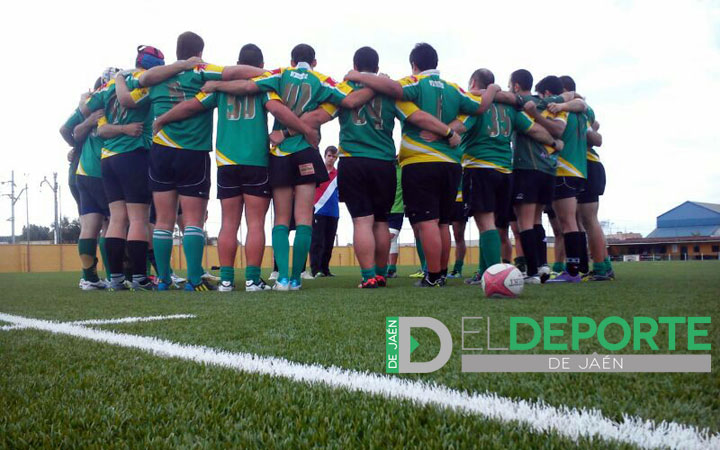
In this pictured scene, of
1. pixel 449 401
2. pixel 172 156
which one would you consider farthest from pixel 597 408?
pixel 172 156

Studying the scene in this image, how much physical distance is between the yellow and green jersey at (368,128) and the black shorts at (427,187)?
322 mm

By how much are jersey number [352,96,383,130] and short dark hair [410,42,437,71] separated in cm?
60

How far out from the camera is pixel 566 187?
5.88 meters

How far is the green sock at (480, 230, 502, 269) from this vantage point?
5.25 meters

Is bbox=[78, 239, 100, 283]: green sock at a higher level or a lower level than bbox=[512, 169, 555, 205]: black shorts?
lower

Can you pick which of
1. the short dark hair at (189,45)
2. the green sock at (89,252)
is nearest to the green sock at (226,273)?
the green sock at (89,252)

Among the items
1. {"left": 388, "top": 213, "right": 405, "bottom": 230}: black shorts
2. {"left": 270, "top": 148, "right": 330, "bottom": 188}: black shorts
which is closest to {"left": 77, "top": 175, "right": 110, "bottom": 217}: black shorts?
{"left": 270, "top": 148, "right": 330, "bottom": 188}: black shorts

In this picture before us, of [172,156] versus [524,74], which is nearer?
[172,156]

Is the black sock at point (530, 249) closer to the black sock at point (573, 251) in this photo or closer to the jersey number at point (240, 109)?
the black sock at point (573, 251)

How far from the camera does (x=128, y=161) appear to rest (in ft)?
17.2

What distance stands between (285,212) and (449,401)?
362cm

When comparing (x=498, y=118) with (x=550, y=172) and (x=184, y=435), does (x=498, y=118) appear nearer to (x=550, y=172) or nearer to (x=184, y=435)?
(x=550, y=172)

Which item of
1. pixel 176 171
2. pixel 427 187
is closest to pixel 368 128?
pixel 427 187

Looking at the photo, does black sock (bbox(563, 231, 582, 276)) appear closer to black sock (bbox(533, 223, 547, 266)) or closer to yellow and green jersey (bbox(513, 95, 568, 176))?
black sock (bbox(533, 223, 547, 266))
